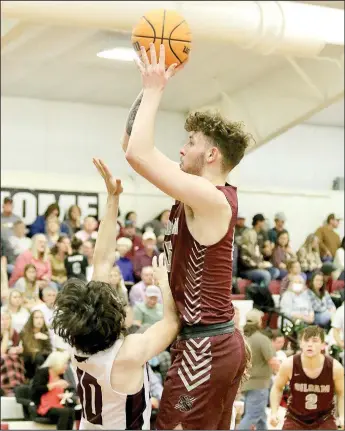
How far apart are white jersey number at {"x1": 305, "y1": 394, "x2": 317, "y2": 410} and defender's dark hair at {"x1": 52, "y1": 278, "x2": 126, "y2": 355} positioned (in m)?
4.04

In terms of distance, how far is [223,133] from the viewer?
3.85 metres

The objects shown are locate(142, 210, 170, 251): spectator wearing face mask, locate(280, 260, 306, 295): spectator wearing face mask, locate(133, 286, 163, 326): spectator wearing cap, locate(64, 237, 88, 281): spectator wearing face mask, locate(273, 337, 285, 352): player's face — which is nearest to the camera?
locate(273, 337, 285, 352): player's face

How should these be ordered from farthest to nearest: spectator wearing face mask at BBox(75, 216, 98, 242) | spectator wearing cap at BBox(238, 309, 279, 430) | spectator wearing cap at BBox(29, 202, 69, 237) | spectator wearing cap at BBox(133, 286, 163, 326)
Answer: spectator wearing cap at BBox(29, 202, 69, 237) → spectator wearing face mask at BBox(75, 216, 98, 242) → spectator wearing cap at BBox(133, 286, 163, 326) → spectator wearing cap at BBox(238, 309, 279, 430)

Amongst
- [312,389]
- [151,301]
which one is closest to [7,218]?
[151,301]

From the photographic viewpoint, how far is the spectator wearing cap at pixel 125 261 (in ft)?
45.9

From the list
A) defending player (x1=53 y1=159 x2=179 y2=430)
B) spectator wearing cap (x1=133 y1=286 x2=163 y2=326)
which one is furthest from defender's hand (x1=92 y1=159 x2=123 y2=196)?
spectator wearing cap (x1=133 y1=286 x2=163 y2=326)

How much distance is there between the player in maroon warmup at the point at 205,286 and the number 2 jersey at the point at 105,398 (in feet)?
0.44

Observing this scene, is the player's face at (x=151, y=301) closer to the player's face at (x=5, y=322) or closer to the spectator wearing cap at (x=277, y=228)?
the player's face at (x=5, y=322)

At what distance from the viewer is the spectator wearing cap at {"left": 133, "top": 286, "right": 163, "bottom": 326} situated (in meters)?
11.8

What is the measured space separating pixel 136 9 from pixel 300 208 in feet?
31.7

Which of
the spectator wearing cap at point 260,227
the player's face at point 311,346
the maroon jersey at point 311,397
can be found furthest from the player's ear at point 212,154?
the spectator wearing cap at point 260,227

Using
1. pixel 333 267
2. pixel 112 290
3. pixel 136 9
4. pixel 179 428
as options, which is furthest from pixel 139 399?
pixel 333 267

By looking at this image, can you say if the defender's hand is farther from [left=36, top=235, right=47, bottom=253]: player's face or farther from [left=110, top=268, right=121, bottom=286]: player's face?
[left=36, top=235, right=47, bottom=253]: player's face

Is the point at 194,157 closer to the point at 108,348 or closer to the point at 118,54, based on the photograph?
the point at 108,348
